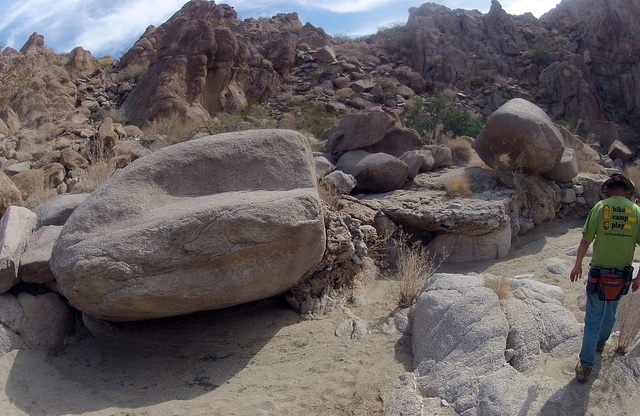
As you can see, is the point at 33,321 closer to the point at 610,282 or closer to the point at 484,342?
the point at 484,342

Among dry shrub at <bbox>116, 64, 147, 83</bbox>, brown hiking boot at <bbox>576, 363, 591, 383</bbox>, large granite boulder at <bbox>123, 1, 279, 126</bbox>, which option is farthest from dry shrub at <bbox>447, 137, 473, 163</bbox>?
dry shrub at <bbox>116, 64, 147, 83</bbox>

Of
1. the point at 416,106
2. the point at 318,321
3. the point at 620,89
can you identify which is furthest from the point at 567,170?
the point at 620,89

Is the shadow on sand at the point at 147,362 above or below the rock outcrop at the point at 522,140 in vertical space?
below

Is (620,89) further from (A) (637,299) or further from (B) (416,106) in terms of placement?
(A) (637,299)

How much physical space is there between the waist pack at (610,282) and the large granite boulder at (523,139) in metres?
4.00

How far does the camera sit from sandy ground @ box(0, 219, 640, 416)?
3.39m

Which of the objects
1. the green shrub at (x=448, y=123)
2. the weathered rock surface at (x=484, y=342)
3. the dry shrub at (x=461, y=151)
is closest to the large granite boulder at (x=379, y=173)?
the dry shrub at (x=461, y=151)

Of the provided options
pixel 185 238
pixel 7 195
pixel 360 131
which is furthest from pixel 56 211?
pixel 360 131

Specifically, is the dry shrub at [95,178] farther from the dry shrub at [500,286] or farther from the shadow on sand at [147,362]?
the dry shrub at [500,286]

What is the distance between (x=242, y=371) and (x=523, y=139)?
5113 mm

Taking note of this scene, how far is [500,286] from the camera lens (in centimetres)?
412

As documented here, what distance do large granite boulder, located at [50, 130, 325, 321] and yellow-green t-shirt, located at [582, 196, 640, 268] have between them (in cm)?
194

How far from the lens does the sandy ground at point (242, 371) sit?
133 inches

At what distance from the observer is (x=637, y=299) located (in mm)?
3682
